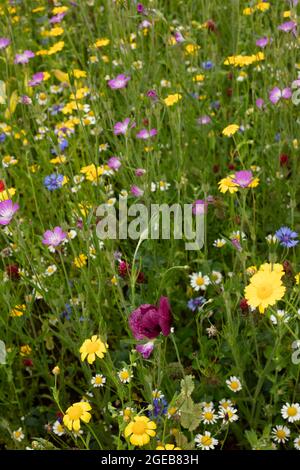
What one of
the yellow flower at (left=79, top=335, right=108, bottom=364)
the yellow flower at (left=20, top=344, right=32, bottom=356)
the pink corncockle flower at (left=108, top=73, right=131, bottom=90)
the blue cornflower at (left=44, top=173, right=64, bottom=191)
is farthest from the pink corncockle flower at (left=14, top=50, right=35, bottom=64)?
the yellow flower at (left=79, top=335, right=108, bottom=364)

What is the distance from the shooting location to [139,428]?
116 cm

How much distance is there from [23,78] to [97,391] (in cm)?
139

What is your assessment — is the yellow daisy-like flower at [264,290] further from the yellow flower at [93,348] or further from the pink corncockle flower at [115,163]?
the pink corncockle flower at [115,163]

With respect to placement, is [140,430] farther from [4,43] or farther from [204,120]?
[4,43]

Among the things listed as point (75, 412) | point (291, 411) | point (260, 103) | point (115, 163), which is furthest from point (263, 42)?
point (75, 412)

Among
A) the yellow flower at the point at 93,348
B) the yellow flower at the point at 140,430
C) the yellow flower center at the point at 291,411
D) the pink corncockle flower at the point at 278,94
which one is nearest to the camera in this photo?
the yellow flower at the point at 140,430

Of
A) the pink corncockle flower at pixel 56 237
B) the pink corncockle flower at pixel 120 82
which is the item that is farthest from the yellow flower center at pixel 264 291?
the pink corncockle flower at pixel 120 82

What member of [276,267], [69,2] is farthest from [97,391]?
[69,2]

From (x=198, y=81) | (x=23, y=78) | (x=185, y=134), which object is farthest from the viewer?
(x=23, y=78)

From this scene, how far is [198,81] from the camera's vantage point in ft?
7.47

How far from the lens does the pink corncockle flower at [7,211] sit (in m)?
1.47

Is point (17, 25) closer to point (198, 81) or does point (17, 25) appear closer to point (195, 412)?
point (198, 81)

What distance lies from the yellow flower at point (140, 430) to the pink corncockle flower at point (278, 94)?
1.08 meters

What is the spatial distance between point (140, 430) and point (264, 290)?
0.35m
